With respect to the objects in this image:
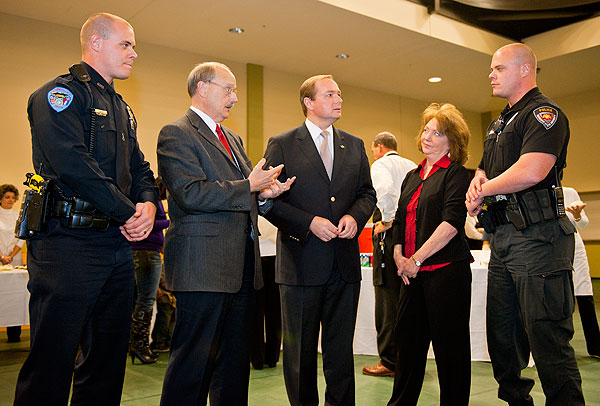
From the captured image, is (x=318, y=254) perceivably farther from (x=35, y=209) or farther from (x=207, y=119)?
(x=35, y=209)

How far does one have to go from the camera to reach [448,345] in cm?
250

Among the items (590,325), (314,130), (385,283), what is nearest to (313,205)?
(314,130)

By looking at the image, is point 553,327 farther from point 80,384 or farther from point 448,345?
point 80,384

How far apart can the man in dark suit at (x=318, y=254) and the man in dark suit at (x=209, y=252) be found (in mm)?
254

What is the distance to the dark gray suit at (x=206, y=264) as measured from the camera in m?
2.07

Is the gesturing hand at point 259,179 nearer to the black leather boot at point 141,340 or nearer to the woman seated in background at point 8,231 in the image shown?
the black leather boot at point 141,340

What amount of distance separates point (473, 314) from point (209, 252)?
2782 millimetres

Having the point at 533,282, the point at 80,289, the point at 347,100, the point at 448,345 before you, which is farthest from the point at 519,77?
the point at 347,100

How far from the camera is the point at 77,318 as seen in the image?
1878mm

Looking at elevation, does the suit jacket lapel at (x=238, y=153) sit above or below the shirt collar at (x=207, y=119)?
below

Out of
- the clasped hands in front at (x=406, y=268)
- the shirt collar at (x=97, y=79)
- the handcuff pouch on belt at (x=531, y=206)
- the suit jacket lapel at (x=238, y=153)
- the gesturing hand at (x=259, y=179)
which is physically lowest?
the clasped hands in front at (x=406, y=268)

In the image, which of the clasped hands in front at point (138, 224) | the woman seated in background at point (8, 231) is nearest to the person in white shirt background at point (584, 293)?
the clasped hands in front at point (138, 224)

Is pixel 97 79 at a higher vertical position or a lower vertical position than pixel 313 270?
higher

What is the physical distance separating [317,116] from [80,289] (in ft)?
4.73
